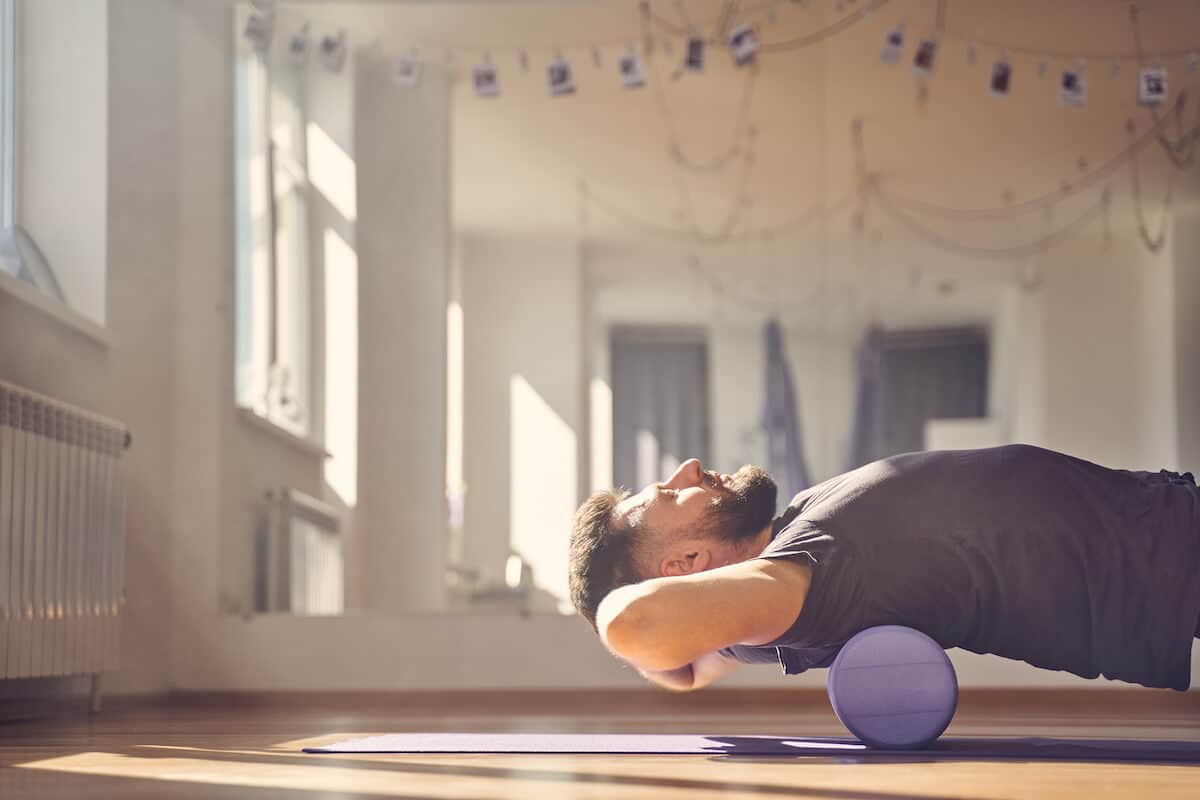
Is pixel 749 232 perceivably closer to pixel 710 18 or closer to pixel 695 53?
pixel 695 53

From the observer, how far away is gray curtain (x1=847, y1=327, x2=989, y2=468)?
12.0 feet

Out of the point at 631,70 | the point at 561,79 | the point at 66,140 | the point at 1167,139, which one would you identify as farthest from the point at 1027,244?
the point at 66,140

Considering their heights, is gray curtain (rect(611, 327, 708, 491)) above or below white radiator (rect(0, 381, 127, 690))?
above

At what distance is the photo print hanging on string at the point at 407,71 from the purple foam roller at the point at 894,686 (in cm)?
288

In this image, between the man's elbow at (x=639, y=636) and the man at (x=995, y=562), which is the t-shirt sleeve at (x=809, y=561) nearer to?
the man at (x=995, y=562)

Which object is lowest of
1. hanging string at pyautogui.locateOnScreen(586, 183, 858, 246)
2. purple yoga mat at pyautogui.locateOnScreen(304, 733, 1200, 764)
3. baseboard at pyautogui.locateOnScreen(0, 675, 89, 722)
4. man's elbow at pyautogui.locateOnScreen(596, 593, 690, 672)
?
baseboard at pyautogui.locateOnScreen(0, 675, 89, 722)

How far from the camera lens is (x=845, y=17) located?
13.4 feet

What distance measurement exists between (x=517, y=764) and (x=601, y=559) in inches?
12.1

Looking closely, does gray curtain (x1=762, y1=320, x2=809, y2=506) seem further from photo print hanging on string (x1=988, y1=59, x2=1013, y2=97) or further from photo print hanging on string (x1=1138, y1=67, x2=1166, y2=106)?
photo print hanging on string (x1=1138, y1=67, x2=1166, y2=106)

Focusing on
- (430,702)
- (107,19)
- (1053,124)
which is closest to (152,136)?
(107,19)

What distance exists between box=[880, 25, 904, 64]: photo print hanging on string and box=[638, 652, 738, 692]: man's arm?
2.53m

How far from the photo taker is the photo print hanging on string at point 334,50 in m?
4.31

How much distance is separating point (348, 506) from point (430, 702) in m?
0.75

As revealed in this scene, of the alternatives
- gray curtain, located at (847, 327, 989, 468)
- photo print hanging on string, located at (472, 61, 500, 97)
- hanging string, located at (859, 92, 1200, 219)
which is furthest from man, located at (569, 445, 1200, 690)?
photo print hanging on string, located at (472, 61, 500, 97)
